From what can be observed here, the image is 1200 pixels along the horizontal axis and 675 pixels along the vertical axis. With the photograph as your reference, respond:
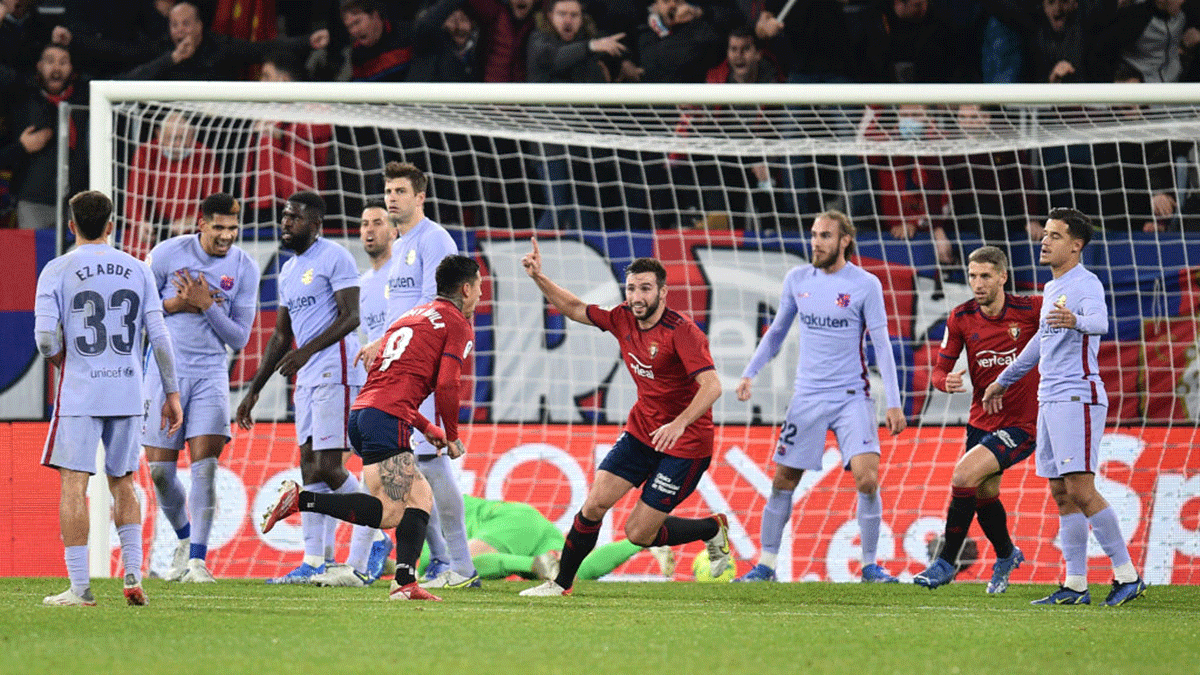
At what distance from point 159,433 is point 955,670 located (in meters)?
5.11

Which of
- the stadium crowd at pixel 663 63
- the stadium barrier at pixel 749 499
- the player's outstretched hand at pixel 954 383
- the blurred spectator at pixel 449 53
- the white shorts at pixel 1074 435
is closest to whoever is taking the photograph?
the white shorts at pixel 1074 435

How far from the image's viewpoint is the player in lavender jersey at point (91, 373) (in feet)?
21.2

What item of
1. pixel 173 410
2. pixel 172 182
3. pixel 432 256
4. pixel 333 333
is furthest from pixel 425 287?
pixel 172 182

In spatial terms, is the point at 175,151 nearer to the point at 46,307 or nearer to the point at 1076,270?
the point at 46,307

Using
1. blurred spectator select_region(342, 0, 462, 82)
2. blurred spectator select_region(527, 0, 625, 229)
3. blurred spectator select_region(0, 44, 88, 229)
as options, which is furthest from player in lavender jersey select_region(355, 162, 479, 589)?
blurred spectator select_region(342, 0, 462, 82)

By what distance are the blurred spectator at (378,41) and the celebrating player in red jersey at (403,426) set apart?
6.09 meters

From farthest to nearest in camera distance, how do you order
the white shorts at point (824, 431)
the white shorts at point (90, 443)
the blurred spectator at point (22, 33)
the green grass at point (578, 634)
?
the blurred spectator at point (22, 33) < the white shorts at point (824, 431) < the white shorts at point (90, 443) < the green grass at point (578, 634)

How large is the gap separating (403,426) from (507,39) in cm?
670

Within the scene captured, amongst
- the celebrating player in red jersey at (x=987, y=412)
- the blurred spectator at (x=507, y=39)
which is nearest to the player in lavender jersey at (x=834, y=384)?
the celebrating player in red jersey at (x=987, y=412)

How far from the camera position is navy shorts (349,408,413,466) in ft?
23.5

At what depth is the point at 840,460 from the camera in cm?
1056

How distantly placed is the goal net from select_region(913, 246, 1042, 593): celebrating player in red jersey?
1340mm

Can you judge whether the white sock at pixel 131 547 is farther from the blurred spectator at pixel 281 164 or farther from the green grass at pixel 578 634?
the blurred spectator at pixel 281 164

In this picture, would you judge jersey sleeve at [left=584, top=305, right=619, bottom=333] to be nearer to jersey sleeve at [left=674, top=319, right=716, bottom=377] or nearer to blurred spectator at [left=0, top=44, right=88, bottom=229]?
jersey sleeve at [left=674, top=319, right=716, bottom=377]
